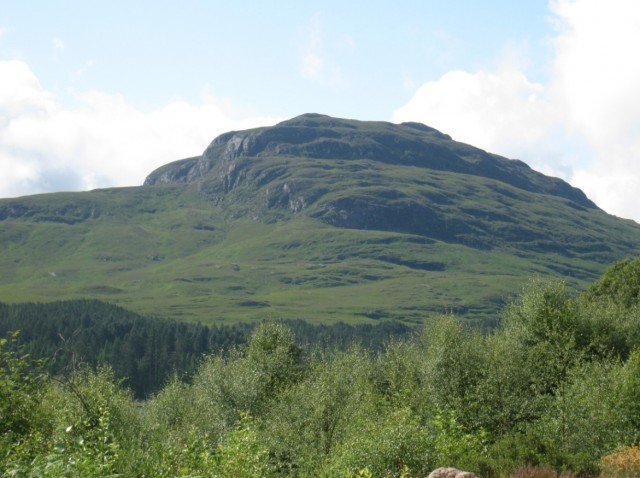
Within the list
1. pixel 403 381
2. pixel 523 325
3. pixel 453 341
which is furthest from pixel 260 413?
pixel 523 325

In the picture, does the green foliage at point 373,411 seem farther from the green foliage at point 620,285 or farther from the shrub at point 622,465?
the green foliage at point 620,285

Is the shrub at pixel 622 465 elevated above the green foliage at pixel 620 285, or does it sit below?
below

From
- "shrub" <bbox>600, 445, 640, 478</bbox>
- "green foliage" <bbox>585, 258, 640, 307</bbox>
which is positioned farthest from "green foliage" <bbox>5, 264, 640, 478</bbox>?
"green foliage" <bbox>585, 258, 640, 307</bbox>

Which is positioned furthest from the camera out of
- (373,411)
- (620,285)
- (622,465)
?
(620,285)

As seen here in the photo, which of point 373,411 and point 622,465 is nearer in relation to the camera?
point 622,465

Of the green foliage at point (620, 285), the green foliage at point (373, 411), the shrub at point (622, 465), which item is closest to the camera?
the shrub at point (622, 465)

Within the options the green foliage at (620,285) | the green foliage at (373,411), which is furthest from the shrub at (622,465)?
the green foliage at (620,285)

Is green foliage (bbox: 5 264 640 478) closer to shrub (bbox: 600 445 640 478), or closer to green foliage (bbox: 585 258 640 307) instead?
shrub (bbox: 600 445 640 478)

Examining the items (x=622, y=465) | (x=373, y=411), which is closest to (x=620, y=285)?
(x=373, y=411)

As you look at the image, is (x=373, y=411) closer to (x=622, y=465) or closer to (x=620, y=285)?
(x=622, y=465)

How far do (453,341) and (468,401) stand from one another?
713cm

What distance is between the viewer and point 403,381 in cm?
6375

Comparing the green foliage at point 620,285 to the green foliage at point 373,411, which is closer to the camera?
the green foliage at point 373,411

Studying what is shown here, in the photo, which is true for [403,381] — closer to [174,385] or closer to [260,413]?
[260,413]
